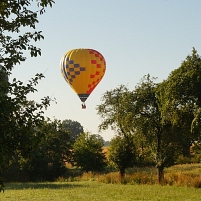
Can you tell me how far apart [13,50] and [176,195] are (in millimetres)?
18600

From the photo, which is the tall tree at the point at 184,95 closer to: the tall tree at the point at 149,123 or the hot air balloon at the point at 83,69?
the tall tree at the point at 149,123

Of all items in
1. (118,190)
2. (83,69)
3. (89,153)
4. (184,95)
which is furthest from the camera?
(89,153)

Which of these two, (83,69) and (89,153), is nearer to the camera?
(83,69)

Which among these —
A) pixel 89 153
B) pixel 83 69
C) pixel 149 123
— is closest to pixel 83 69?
pixel 83 69

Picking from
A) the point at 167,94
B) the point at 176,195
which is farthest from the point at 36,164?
the point at 176,195

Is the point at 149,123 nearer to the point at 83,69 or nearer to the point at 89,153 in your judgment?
the point at 83,69

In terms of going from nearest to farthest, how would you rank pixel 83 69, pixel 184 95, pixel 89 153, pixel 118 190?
pixel 118 190
pixel 184 95
pixel 83 69
pixel 89 153

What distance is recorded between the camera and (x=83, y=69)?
43344mm

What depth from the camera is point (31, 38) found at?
990 cm

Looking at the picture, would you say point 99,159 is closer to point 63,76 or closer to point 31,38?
point 63,76

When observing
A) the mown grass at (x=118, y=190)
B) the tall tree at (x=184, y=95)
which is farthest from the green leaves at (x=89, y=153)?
the tall tree at (x=184, y=95)

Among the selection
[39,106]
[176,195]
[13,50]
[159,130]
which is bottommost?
[176,195]

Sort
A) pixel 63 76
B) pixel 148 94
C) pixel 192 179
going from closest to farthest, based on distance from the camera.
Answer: pixel 192 179 < pixel 148 94 < pixel 63 76

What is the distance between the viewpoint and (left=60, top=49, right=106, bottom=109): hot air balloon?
4331 cm
